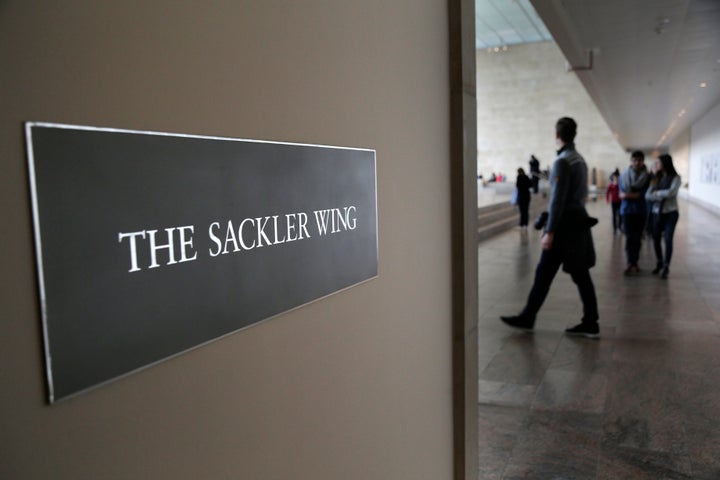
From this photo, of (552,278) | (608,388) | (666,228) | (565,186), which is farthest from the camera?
(666,228)

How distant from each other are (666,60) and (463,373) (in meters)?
10.8

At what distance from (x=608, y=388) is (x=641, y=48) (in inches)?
302

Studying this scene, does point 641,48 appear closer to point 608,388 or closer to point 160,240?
point 608,388

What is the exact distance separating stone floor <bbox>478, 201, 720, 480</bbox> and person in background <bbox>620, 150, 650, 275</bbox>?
3.46ft

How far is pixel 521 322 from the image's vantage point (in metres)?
5.57

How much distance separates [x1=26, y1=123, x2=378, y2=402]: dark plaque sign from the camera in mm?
795

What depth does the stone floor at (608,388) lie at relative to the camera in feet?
10.0

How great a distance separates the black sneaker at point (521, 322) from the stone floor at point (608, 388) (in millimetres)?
89

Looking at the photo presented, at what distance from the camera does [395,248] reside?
1.83 metres

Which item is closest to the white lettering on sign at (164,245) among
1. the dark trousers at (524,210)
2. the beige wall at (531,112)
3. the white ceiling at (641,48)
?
the white ceiling at (641,48)

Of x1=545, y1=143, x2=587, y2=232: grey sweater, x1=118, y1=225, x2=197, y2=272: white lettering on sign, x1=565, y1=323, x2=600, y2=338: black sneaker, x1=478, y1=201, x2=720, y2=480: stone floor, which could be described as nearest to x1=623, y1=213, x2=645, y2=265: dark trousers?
x1=478, y1=201, x2=720, y2=480: stone floor

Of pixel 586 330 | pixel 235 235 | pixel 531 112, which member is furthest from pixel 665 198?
pixel 531 112

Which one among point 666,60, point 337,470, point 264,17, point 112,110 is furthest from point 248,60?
point 666,60

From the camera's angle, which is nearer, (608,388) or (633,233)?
(608,388)
